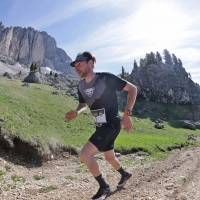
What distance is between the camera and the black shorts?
4.95 meters

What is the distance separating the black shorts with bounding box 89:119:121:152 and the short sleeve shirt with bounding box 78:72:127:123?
166mm

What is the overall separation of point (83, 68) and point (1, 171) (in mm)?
5976

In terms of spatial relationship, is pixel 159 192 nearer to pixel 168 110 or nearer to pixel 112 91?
pixel 112 91

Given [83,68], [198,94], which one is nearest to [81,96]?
[83,68]

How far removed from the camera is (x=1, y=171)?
25.6ft

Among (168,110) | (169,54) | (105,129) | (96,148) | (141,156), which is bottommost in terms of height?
(168,110)

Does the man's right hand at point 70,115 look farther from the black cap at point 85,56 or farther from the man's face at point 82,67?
the black cap at point 85,56

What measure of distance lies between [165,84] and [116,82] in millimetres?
115153

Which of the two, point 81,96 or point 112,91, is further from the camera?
point 81,96

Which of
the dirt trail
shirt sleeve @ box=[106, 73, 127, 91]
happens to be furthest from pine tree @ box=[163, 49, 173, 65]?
shirt sleeve @ box=[106, 73, 127, 91]

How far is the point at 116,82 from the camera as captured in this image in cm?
504

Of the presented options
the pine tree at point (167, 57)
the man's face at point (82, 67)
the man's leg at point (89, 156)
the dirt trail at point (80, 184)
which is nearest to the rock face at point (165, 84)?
the pine tree at point (167, 57)

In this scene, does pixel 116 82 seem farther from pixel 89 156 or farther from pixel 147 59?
pixel 147 59

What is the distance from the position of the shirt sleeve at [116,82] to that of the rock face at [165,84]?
107254 millimetres
